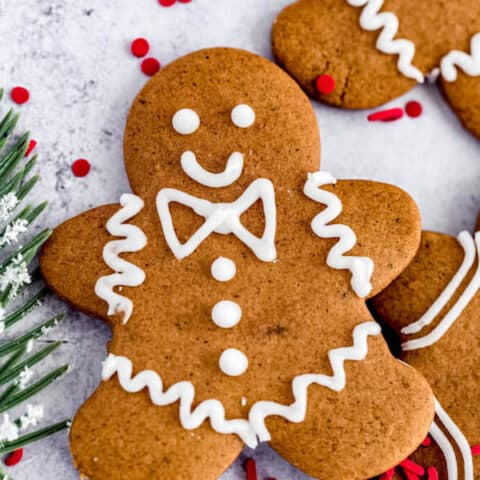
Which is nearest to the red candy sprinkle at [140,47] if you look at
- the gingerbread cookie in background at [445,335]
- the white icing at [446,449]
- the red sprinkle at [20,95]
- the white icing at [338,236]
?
the red sprinkle at [20,95]

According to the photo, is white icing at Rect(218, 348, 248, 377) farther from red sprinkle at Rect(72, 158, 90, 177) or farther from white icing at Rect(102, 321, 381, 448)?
red sprinkle at Rect(72, 158, 90, 177)

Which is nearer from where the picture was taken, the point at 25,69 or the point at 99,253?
the point at 99,253

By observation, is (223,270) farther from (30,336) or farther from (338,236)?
(30,336)

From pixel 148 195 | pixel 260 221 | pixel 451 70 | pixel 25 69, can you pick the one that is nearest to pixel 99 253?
pixel 148 195

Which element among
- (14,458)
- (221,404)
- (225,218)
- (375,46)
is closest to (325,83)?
(375,46)

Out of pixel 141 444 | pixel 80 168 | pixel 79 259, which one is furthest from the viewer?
pixel 80 168

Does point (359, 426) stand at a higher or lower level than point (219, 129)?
lower

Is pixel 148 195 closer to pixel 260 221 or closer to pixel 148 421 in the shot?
pixel 260 221
